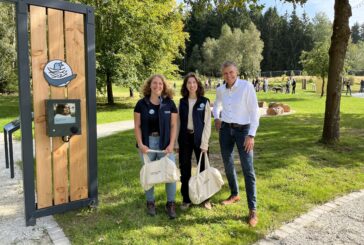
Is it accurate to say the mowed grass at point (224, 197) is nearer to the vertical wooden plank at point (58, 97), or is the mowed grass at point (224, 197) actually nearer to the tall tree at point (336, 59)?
the vertical wooden plank at point (58, 97)

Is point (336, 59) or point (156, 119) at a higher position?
point (336, 59)

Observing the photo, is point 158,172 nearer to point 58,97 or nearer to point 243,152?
point 243,152

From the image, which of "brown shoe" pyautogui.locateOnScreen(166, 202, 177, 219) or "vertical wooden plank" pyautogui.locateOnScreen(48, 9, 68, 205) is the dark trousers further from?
"vertical wooden plank" pyautogui.locateOnScreen(48, 9, 68, 205)

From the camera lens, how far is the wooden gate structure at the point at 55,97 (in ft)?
12.9

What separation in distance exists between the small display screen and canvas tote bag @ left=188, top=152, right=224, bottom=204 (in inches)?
62.8

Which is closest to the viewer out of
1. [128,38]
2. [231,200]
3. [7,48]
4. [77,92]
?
[77,92]

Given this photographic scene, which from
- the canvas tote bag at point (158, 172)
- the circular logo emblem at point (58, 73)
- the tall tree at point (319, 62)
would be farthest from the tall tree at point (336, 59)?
the tall tree at point (319, 62)

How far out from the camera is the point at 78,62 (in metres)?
4.35

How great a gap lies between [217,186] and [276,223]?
81 centimetres

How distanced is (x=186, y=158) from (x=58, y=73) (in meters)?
1.83

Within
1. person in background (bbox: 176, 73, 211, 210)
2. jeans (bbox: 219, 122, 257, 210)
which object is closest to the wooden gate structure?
person in background (bbox: 176, 73, 211, 210)

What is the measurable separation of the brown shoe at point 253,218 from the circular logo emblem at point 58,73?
8.72ft

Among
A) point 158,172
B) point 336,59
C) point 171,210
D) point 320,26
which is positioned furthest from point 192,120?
point 320,26

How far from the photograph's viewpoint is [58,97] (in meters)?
4.18
